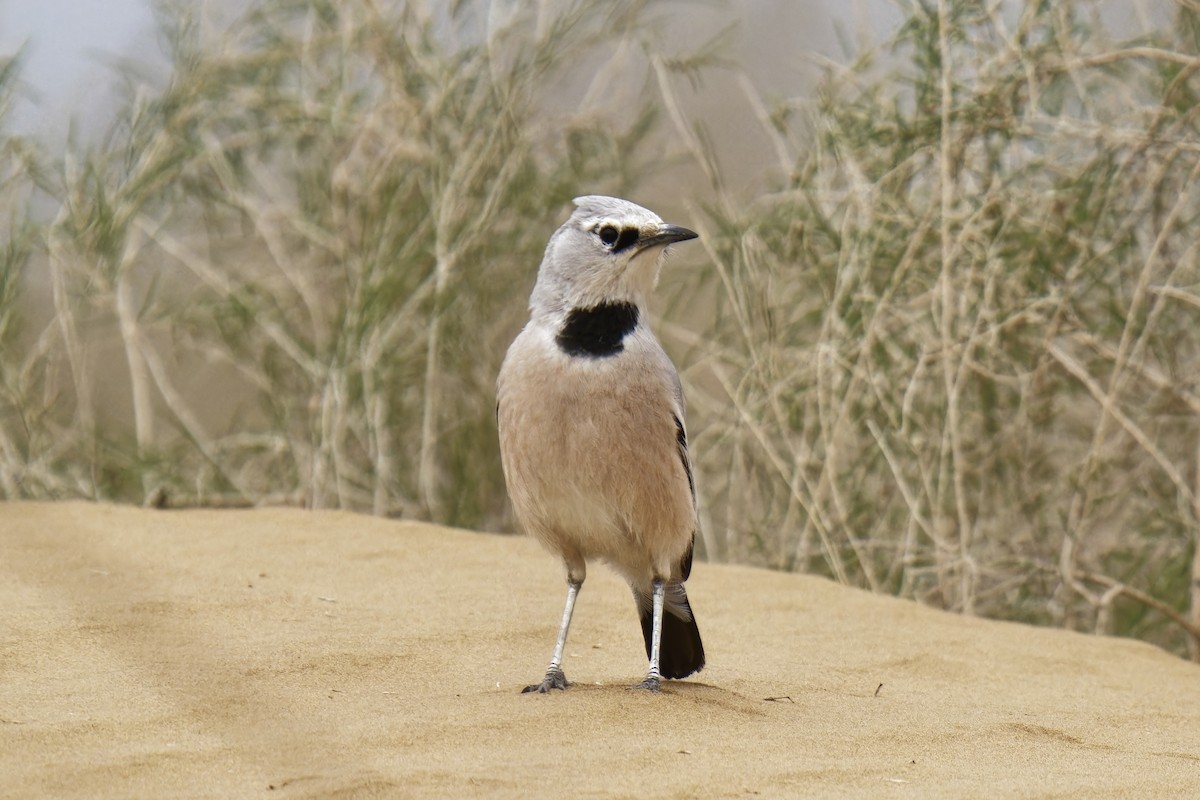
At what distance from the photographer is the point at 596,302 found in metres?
4.43

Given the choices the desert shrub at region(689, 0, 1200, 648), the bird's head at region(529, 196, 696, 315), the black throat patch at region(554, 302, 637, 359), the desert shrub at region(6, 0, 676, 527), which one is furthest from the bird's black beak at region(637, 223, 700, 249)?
the desert shrub at region(6, 0, 676, 527)

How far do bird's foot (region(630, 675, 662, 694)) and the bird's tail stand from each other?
0.30m

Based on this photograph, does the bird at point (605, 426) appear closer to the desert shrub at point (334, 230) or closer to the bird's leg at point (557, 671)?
the bird's leg at point (557, 671)

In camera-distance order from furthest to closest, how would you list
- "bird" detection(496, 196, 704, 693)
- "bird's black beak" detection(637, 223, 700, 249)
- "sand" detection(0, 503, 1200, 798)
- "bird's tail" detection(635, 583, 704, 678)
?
1. "bird's tail" detection(635, 583, 704, 678)
2. "bird's black beak" detection(637, 223, 700, 249)
3. "bird" detection(496, 196, 704, 693)
4. "sand" detection(0, 503, 1200, 798)

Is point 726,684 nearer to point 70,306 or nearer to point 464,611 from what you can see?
point 464,611

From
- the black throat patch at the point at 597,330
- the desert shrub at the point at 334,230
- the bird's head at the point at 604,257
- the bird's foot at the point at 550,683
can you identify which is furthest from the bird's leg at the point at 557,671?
the desert shrub at the point at 334,230

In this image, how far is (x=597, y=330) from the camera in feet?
14.4

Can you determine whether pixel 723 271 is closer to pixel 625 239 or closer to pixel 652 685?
pixel 625 239

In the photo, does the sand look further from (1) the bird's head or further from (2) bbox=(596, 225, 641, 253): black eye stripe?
(2) bbox=(596, 225, 641, 253): black eye stripe

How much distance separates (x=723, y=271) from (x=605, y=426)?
2.78 m

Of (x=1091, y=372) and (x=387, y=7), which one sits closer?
(x=1091, y=372)

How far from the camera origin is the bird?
427 cm

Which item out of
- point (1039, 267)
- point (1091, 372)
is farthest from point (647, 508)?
point (1091, 372)

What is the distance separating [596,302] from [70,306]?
14.4ft
